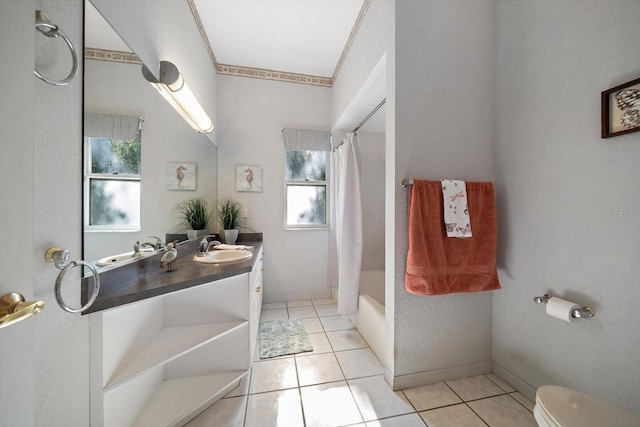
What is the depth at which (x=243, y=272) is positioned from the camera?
56.2 inches

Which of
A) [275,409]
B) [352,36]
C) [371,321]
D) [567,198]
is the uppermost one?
[352,36]

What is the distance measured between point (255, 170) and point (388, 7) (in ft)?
6.45

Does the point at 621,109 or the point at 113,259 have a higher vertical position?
the point at 621,109

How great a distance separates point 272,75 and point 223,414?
323cm

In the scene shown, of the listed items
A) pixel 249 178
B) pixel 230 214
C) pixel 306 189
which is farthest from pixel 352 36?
pixel 230 214

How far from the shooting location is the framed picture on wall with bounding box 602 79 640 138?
95cm

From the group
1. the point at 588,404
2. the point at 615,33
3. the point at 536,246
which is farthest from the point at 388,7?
the point at 588,404

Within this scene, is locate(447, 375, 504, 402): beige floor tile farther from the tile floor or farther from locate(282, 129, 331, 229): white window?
locate(282, 129, 331, 229): white window

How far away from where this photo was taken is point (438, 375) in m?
1.50

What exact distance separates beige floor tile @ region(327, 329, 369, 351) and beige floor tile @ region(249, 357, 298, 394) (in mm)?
412

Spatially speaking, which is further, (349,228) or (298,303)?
(298,303)

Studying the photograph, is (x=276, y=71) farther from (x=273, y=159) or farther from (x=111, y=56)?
(x=111, y=56)

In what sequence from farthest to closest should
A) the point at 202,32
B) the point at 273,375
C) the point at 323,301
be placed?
1. the point at 323,301
2. the point at 202,32
3. the point at 273,375

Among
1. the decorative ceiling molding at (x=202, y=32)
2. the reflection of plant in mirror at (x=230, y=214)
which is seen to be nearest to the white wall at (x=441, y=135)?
the decorative ceiling molding at (x=202, y=32)
